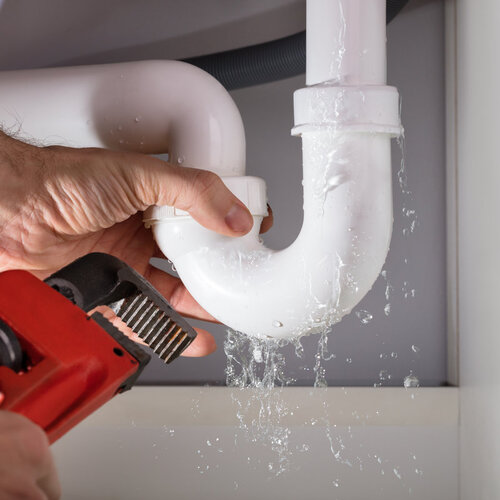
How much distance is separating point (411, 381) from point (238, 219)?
1.36 feet

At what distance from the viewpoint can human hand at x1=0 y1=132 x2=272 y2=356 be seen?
0.59 metres

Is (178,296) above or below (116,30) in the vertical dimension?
below

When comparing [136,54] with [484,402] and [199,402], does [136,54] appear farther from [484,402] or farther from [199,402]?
[484,402]

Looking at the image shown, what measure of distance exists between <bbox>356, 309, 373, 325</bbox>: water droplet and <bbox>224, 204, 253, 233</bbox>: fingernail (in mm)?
336

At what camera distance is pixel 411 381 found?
2.90ft

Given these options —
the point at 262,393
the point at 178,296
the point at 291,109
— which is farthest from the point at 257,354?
the point at 291,109

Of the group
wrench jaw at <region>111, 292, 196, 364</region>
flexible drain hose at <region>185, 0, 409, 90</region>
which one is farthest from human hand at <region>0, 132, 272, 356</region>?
flexible drain hose at <region>185, 0, 409, 90</region>

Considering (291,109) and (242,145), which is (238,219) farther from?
(291,109)

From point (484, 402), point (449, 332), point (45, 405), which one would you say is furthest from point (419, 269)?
point (45, 405)

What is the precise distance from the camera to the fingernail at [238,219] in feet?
1.95

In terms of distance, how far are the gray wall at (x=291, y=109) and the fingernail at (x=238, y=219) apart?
0.28 metres

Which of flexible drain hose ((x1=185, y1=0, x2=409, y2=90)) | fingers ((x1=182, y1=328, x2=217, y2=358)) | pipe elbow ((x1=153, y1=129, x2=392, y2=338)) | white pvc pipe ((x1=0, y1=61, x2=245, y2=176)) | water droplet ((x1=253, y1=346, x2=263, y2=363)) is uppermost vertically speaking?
flexible drain hose ((x1=185, y1=0, x2=409, y2=90))

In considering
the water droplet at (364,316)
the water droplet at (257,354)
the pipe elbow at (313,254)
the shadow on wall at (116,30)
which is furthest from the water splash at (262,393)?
the shadow on wall at (116,30)

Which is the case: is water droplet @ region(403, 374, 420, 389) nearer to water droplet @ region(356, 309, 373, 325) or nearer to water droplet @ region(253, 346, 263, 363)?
water droplet @ region(356, 309, 373, 325)
